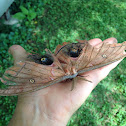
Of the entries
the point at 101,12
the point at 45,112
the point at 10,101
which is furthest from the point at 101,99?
the point at 101,12

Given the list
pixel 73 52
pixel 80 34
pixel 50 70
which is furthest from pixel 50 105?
pixel 80 34

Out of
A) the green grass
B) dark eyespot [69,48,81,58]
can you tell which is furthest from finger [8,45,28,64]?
the green grass

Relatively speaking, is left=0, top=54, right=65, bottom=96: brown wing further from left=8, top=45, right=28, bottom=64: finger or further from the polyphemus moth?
left=8, top=45, right=28, bottom=64: finger

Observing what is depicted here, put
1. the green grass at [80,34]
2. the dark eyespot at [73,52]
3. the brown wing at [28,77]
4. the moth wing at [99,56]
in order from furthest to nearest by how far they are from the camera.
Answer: the green grass at [80,34], the dark eyespot at [73,52], the moth wing at [99,56], the brown wing at [28,77]

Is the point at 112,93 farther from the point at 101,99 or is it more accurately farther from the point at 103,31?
the point at 103,31

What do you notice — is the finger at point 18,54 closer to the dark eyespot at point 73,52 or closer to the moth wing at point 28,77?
the moth wing at point 28,77

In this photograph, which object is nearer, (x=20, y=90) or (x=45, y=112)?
(x=20, y=90)

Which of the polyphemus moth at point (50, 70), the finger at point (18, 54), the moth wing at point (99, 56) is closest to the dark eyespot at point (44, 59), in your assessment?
the polyphemus moth at point (50, 70)
